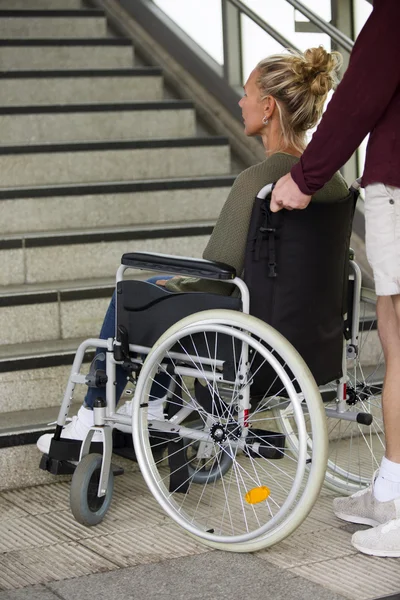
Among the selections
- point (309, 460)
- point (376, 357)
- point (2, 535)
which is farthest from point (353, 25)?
point (2, 535)

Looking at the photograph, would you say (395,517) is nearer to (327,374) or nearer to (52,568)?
(327,374)

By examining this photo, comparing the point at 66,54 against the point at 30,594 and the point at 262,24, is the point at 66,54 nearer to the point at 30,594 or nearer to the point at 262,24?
the point at 262,24

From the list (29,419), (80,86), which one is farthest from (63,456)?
(80,86)

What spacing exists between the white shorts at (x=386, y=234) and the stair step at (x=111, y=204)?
1.90 metres

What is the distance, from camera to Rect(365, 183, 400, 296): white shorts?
2.29 m

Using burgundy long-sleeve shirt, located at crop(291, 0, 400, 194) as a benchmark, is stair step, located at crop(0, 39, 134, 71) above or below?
above

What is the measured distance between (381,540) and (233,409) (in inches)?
18.3

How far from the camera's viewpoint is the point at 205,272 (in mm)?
2305

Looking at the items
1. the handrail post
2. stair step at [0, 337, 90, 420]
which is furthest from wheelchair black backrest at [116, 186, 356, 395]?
the handrail post

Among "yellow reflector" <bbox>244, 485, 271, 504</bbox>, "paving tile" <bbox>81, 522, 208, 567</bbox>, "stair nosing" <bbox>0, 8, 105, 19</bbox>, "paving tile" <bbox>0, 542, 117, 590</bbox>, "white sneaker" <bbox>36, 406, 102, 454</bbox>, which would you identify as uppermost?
"stair nosing" <bbox>0, 8, 105, 19</bbox>

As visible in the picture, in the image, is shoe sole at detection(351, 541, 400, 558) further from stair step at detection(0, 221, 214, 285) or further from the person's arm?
stair step at detection(0, 221, 214, 285)

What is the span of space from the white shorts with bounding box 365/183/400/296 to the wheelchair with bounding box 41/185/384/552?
263 mm

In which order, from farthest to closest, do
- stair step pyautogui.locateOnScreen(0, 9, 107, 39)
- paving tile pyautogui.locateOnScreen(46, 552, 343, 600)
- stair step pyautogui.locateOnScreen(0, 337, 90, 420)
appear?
stair step pyautogui.locateOnScreen(0, 9, 107, 39) → stair step pyautogui.locateOnScreen(0, 337, 90, 420) → paving tile pyautogui.locateOnScreen(46, 552, 343, 600)

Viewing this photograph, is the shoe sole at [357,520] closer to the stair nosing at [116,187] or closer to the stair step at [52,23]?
the stair nosing at [116,187]
